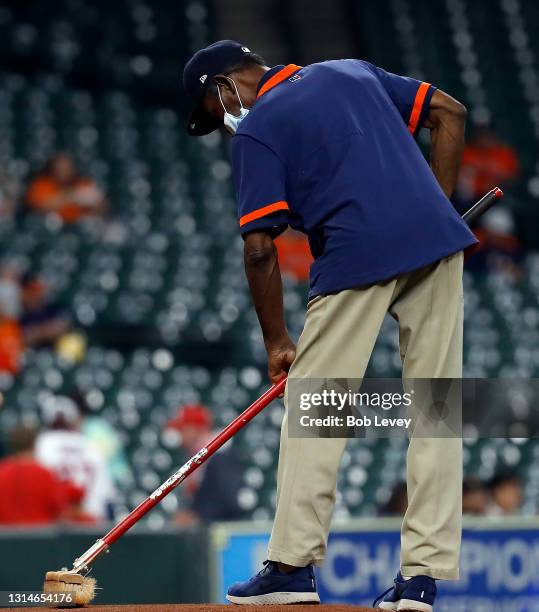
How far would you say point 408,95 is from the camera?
434 cm

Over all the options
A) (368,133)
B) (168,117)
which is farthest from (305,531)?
(168,117)

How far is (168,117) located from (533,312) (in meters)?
4.90

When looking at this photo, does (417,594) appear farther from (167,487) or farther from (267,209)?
(267,209)

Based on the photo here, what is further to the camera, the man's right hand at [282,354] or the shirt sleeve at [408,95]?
the shirt sleeve at [408,95]

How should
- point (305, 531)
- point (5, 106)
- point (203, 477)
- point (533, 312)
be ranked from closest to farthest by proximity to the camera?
point (305, 531), point (203, 477), point (533, 312), point (5, 106)

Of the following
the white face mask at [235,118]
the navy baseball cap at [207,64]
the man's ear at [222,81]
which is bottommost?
the white face mask at [235,118]

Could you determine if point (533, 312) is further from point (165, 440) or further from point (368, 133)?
point (368, 133)

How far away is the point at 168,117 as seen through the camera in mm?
16156

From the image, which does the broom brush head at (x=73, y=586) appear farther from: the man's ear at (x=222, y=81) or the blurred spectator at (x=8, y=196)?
the blurred spectator at (x=8, y=196)

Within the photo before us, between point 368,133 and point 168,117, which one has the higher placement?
point 168,117

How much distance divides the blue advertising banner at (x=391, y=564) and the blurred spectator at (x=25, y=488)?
1.02 m

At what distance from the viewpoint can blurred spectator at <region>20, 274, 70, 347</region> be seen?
432 inches

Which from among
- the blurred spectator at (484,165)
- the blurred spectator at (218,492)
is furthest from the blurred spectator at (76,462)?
the blurred spectator at (484,165)

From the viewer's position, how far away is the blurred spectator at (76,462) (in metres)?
8.52
